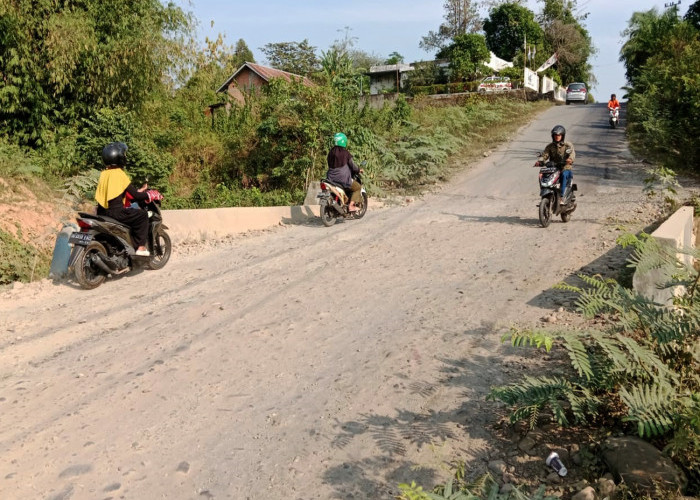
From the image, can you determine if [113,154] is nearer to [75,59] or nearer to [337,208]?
[337,208]

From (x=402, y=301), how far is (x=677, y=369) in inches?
110

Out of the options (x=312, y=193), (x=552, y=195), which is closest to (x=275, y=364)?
(x=552, y=195)

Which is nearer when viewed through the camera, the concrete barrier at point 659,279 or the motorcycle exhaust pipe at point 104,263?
the concrete barrier at point 659,279

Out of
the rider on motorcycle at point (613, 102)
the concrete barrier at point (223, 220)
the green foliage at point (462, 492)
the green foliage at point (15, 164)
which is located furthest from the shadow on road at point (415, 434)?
the rider on motorcycle at point (613, 102)

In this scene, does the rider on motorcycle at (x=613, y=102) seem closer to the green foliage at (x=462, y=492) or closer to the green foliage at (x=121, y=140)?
the green foliage at (x=121, y=140)

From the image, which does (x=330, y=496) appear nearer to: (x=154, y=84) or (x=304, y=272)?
(x=304, y=272)

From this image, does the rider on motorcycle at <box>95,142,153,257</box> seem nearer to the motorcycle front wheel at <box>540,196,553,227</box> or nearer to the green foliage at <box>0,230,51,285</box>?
the green foliage at <box>0,230,51,285</box>

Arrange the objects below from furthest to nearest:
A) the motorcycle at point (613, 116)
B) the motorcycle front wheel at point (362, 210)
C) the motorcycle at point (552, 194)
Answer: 1. the motorcycle at point (613, 116)
2. the motorcycle front wheel at point (362, 210)
3. the motorcycle at point (552, 194)

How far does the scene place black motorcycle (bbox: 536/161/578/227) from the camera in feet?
30.0

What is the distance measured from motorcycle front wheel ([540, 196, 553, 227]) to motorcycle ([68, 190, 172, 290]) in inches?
236

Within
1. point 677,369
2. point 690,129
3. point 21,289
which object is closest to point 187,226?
point 21,289

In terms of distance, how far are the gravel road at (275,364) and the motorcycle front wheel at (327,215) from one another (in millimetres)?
1370

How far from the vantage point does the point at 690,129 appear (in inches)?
536

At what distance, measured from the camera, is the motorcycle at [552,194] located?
913 centimetres
